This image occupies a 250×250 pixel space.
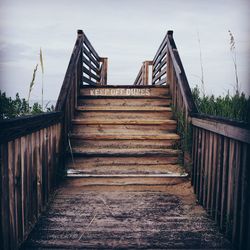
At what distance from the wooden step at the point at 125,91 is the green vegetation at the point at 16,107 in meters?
1.72

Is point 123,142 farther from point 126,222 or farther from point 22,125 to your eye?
A: point 22,125

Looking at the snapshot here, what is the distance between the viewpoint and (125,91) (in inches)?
244

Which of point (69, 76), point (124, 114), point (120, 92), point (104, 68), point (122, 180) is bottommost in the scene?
point (122, 180)

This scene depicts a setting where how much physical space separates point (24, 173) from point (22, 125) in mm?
463

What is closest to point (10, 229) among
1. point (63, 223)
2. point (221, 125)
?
point (63, 223)

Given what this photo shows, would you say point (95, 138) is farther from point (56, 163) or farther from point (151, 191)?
point (151, 191)

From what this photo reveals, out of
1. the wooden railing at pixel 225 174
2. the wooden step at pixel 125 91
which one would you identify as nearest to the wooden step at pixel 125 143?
the wooden railing at pixel 225 174

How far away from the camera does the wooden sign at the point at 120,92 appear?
6172 millimetres

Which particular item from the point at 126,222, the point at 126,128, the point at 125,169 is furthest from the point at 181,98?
the point at 126,222

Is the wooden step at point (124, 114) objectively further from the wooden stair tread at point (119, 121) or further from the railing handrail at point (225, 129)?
the railing handrail at point (225, 129)

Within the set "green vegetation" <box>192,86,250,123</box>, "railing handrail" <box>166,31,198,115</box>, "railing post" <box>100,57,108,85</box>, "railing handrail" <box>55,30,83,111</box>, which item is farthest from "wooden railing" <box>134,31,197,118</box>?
"railing post" <box>100,57,108,85</box>

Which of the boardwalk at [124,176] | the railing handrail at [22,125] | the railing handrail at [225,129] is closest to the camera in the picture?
the railing handrail at [22,125]

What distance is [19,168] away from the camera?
8.05ft

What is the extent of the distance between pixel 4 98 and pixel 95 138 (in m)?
1.58
